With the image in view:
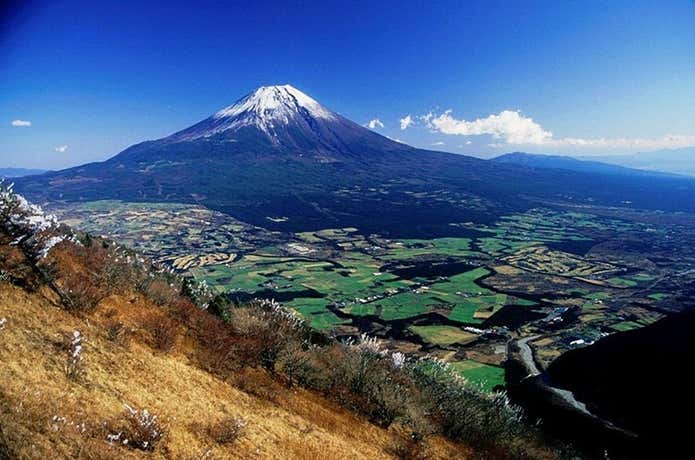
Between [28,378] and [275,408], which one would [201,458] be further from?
[275,408]

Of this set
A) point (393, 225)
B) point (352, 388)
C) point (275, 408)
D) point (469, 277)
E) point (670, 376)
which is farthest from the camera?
point (393, 225)

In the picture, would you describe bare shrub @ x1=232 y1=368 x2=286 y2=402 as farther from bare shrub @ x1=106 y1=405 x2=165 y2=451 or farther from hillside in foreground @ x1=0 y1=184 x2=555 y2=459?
bare shrub @ x1=106 y1=405 x2=165 y2=451

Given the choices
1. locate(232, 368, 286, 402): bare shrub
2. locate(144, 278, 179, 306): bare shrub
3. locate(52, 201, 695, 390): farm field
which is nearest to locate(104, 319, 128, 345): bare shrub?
locate(232, 368, 286, 402): bare shrub

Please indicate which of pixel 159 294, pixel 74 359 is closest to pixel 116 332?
pixel 74 359

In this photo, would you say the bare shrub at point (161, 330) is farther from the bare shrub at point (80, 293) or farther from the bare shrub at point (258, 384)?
the bare shrub at point (258, 384)

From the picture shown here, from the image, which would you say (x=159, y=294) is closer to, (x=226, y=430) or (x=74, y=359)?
(x=74, y=359)

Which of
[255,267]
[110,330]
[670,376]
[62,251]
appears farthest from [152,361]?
[255,267]
